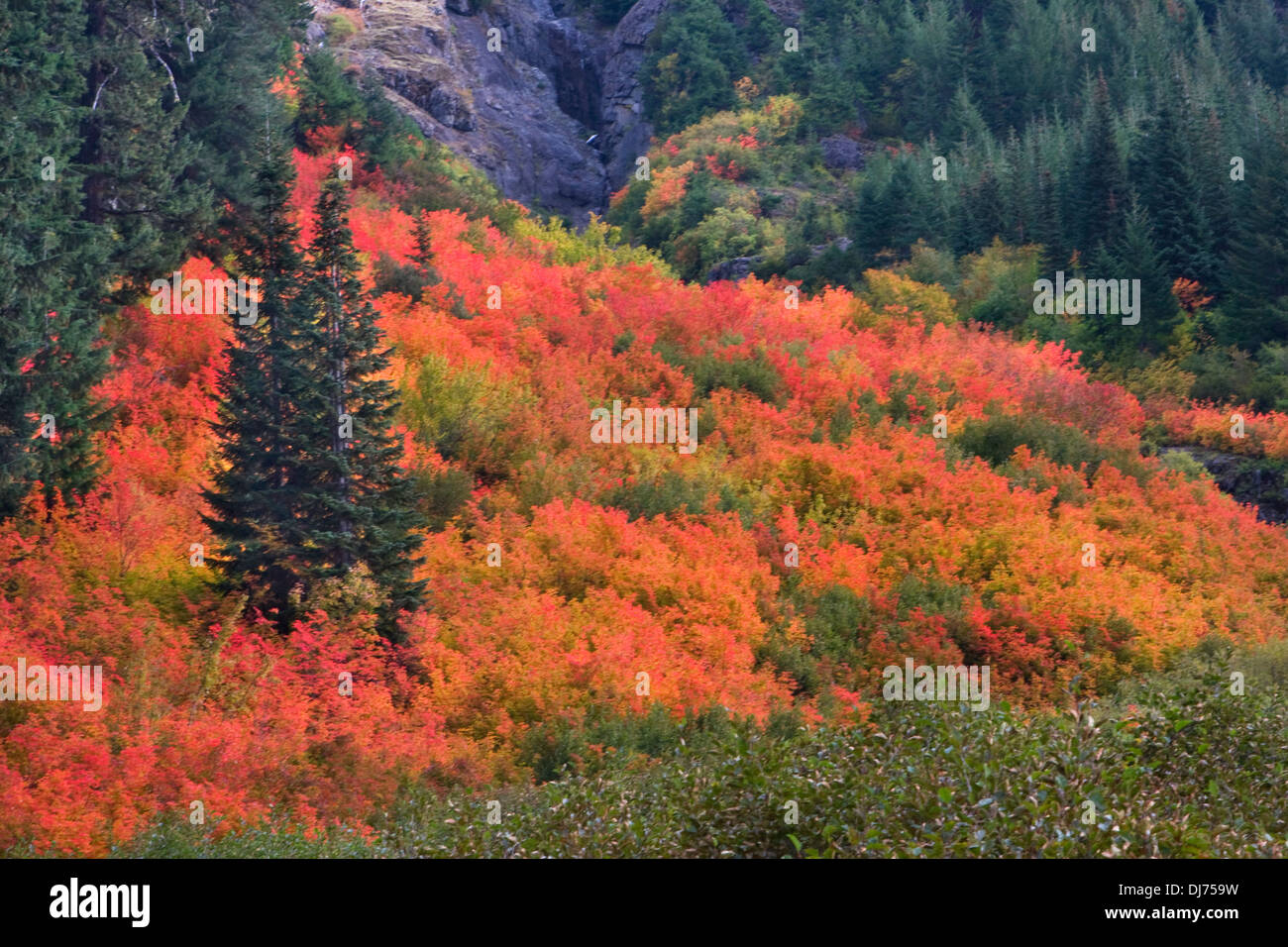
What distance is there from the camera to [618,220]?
5219cm

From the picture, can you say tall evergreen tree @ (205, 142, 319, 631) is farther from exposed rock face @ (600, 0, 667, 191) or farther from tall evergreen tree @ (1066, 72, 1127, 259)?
exposed rock face @ (600, 0, 667, 191)

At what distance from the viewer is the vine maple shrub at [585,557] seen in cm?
1104

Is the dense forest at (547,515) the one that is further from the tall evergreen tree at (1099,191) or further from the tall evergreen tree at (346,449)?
the tall evergreen tree at (1099,191)

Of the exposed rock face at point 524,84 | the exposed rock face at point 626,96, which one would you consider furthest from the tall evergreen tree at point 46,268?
the exposed rock face at point 626,96

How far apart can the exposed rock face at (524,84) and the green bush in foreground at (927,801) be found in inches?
1701

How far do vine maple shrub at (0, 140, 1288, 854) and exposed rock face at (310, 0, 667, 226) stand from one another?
25667 millimetres

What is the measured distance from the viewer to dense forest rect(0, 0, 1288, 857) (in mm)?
8711

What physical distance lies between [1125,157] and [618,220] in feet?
74.6
